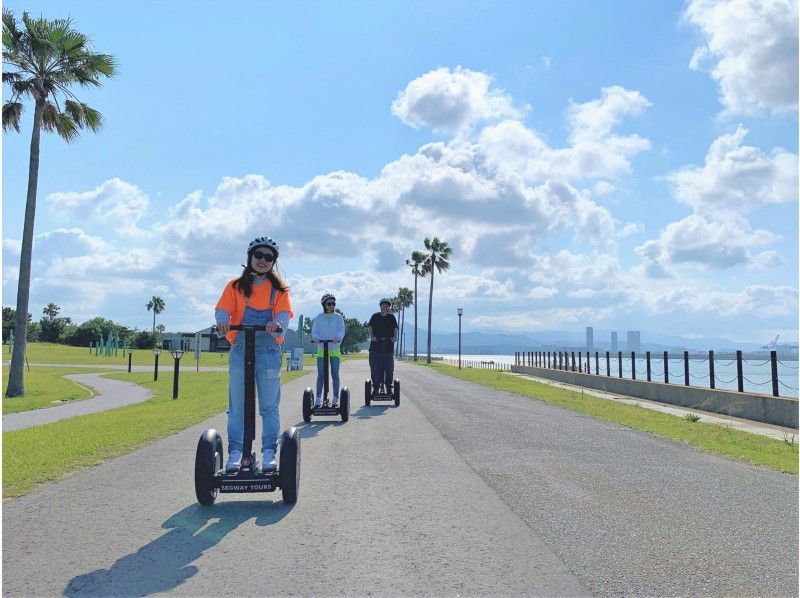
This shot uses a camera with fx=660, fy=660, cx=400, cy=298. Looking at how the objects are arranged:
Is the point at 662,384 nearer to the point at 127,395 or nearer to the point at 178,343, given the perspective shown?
the point at 178,343

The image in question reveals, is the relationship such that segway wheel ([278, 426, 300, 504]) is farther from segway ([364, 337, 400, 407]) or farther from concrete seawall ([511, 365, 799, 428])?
concrete seawall ([511, 365, 799, 428])

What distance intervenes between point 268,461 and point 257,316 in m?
1.31

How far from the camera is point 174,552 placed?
175 inches

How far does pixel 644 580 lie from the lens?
13.1 ft

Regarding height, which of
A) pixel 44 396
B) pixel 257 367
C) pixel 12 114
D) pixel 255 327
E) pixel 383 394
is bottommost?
pixel 44 396

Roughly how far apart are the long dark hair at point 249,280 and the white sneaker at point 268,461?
4.73 ft

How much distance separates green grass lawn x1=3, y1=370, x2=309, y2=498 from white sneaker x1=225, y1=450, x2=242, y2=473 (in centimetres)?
216

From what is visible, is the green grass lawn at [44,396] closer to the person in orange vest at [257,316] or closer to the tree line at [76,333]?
the person in orange vest at [257,316]

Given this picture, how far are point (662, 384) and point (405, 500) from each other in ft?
69.1

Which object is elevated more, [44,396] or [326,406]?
[326,406]

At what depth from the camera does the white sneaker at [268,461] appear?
19.2 feet

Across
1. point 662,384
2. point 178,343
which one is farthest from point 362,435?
point 662,384

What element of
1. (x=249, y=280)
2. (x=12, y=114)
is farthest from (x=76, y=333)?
(x=249, y=280)

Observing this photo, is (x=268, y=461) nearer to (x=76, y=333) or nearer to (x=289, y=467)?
(x=289, y=467)
